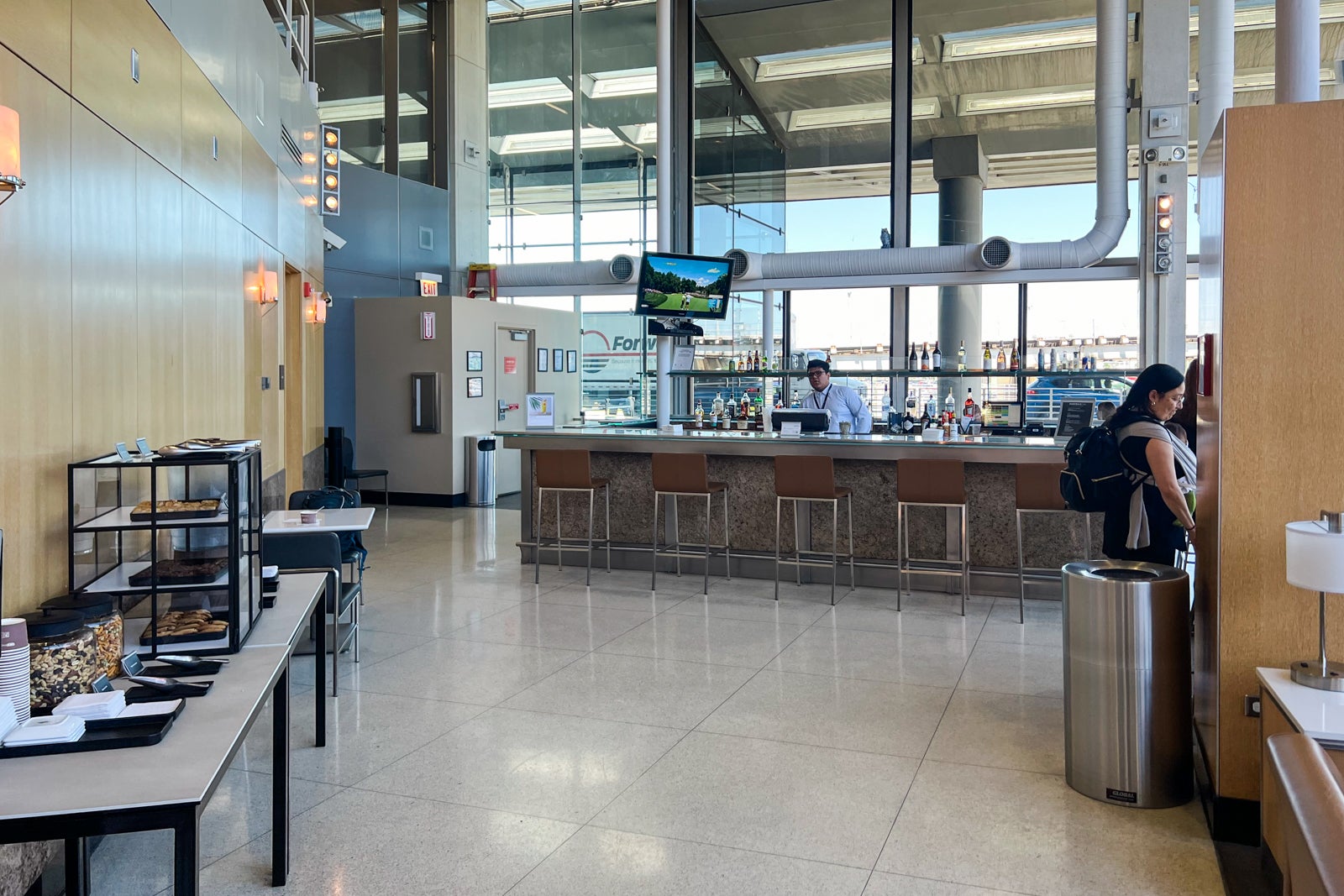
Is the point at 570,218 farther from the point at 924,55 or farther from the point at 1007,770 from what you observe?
the point at 1007,770

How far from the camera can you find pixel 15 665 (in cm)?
200

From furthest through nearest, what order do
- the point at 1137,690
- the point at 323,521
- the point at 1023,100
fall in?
the point at 1023,100, the point at 323,521, the point at 1137,690

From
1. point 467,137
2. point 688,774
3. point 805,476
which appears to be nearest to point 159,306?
point 688,774

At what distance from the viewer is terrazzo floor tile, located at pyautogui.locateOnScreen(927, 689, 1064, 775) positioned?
367 cm

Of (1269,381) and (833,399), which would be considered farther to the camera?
(833,399)

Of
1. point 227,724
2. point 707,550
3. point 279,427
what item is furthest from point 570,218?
point 227,724

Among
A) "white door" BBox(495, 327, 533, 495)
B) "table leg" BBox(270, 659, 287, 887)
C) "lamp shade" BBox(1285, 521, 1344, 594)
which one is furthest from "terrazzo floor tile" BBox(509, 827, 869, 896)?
"white door" BBox(495, 327, 533, 495)

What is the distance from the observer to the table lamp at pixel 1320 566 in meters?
2.42

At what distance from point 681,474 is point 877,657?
85.2 inches

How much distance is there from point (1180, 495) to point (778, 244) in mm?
8298

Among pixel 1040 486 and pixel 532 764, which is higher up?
pixel 1040 486

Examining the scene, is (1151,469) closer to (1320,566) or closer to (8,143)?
(1320,566)

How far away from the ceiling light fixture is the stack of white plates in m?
10.6

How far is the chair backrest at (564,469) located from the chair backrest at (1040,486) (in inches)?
116
